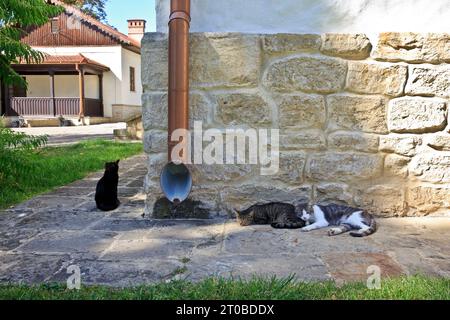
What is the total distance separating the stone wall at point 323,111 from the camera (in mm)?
3227

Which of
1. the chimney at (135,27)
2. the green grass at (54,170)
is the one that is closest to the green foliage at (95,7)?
the chimney at (135,27)

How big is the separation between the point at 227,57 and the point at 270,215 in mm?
1262

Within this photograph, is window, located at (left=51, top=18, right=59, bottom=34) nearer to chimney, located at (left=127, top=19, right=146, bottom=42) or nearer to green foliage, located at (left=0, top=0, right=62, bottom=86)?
chimney, located at (left=127, top=19, right=146, bottom=42)

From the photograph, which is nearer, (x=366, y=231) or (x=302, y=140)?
(x=366, y=231)

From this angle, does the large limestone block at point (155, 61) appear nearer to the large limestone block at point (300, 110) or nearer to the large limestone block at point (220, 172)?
the large limestone block at point (220, 172)

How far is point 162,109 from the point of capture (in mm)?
3230

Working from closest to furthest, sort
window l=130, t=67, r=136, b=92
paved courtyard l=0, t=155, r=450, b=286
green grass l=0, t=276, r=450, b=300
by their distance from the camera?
green grass l=0, t=276, r=450, b=300 → paved courtyard l=0, t=155, r=450, b=286 → window l=130, t=67, r=136, b=92

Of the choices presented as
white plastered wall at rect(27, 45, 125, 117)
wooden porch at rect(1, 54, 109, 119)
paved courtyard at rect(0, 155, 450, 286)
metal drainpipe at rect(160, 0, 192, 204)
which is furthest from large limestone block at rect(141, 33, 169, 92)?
white plastered wall at rect(27, 45, 125, 117)

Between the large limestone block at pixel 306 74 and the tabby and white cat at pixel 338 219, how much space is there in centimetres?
93

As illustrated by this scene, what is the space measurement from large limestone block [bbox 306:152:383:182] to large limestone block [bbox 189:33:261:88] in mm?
800

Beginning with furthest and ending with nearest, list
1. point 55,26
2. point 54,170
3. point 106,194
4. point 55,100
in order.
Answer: point 55,26, point 55,100, point 54,170, point 106,194

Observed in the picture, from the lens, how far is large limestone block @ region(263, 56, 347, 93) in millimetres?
3234

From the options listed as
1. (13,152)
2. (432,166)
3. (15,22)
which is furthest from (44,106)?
(432,166)

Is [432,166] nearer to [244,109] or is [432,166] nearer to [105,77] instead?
[244,109]
